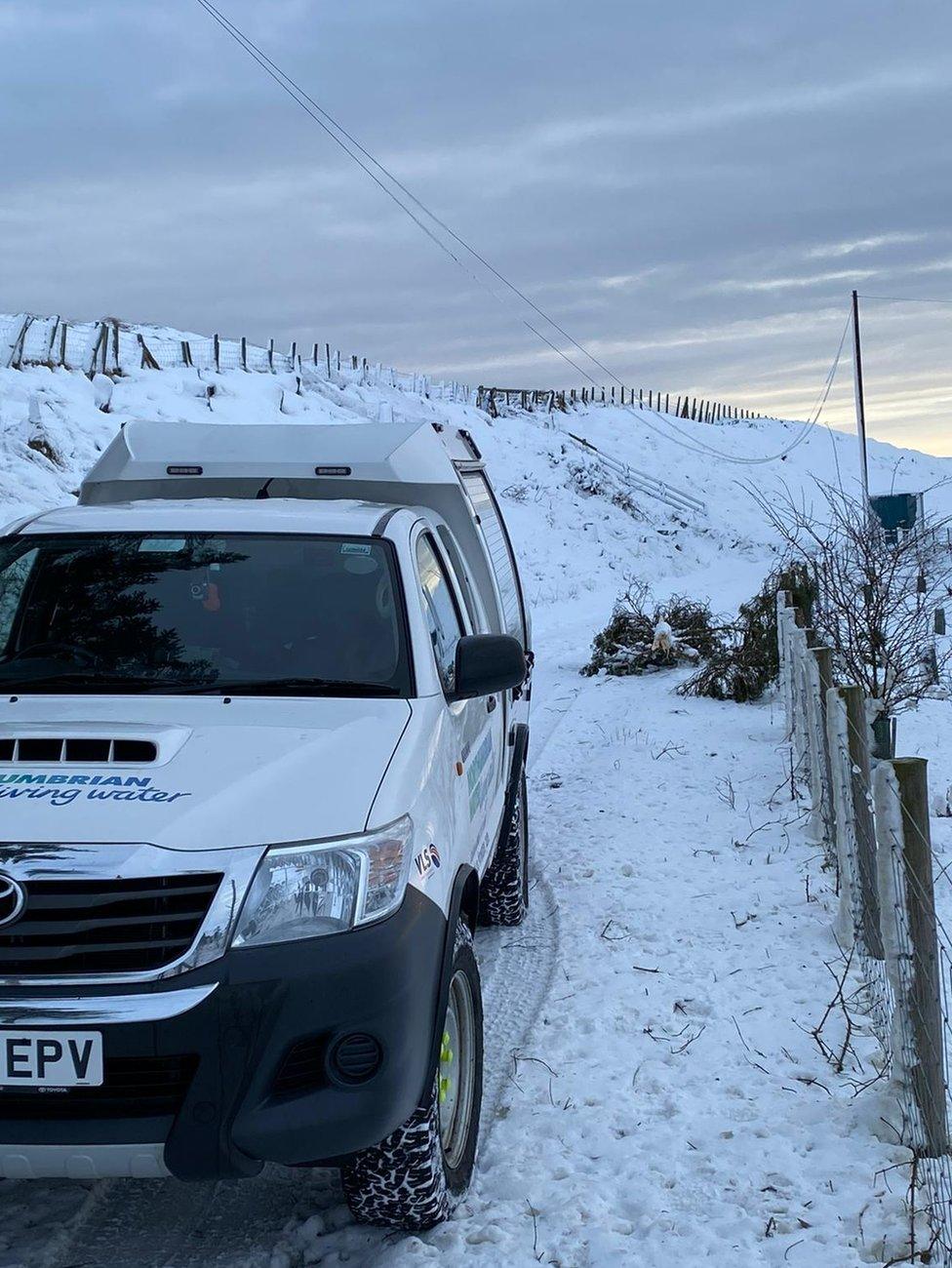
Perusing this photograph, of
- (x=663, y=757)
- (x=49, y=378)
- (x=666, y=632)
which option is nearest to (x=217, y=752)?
(x=663, y=757)

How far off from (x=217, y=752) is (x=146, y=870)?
21.3 inches

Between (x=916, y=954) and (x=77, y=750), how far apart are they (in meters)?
2.60

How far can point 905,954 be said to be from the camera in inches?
149

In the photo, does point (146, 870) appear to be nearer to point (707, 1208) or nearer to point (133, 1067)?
point (133, 1067)

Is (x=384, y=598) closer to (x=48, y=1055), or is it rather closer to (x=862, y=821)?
(x=48, y=1055)

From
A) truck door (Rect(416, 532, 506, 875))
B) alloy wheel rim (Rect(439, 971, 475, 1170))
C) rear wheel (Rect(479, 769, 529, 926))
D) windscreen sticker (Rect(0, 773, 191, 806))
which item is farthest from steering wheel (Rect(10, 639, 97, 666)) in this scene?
rear wheel (Rect(479, 769, 529, 926))

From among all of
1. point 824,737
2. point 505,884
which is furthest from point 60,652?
point 824,737

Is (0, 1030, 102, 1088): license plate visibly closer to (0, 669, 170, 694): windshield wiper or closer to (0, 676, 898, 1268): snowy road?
(0, 676, 898, 1268): snowy road

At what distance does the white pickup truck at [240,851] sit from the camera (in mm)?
2736

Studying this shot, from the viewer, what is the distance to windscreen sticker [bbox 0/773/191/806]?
2.93m

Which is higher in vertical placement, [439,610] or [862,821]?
[439,610]

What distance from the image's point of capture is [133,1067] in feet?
9.04

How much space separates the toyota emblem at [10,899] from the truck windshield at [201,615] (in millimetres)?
1084

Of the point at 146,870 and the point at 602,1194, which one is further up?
the point at 146,870
